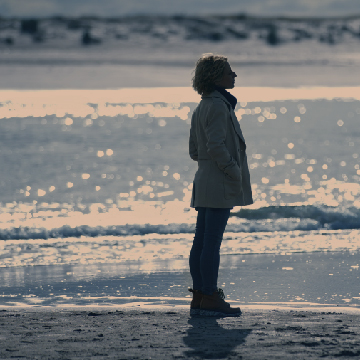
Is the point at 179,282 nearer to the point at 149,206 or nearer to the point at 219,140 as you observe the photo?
the point at 219,140

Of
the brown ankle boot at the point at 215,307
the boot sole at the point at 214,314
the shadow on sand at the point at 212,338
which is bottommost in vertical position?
the shadow on sand at the point at 212,338

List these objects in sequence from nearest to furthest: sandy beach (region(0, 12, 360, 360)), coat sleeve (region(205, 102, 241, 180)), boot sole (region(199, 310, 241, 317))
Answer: sandy beach (region(0, 12, 360, 360))
coat sleeve (region(205, 102, 241, 180))
boot sole (region(199, 310, 241, 317))

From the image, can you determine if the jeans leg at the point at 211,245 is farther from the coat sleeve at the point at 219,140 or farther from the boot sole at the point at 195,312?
the coat sleeve at the point at 219,140

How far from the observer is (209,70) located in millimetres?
4746

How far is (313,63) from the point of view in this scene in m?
62.3

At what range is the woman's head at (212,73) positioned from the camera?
15.5ft

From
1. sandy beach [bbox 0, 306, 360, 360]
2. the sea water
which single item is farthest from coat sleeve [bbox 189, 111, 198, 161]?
the sea water

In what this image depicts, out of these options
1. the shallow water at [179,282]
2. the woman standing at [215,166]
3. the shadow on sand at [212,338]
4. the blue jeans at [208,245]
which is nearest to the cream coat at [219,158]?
the woman standing at [215,166]

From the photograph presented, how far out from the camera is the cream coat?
464 cm

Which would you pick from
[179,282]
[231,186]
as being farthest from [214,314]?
[179,282]

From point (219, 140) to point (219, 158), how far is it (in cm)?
11

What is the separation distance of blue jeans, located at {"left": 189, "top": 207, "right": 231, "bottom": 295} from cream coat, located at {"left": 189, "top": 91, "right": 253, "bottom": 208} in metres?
0.10

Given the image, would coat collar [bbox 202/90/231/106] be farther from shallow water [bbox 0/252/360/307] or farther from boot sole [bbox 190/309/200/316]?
shallow water [bbox 0/252/360/307]

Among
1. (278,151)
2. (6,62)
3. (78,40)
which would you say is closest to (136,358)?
(278,151)
